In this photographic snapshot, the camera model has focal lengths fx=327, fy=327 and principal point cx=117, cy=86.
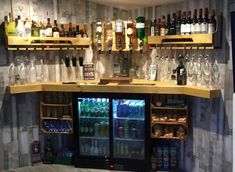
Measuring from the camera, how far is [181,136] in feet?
12.9

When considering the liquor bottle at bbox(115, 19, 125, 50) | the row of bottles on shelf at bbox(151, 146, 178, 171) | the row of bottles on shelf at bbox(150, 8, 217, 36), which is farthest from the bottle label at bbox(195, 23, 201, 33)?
the row of bottles on shelf at bbox(151, 146, 178, 171)

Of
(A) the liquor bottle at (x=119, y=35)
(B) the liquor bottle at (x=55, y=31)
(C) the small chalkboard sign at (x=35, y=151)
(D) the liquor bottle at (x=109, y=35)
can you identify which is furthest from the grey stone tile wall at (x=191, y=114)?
(A) the liquor bottle at (x=119, y=35)

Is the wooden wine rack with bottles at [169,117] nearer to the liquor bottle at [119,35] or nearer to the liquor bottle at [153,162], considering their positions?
the liquor bottle at [153,162]

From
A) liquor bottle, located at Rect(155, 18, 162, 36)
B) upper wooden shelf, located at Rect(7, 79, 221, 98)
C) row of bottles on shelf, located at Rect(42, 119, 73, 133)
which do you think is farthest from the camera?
row of bottles on shelf, located at Rect(42, 119, 73, 133)

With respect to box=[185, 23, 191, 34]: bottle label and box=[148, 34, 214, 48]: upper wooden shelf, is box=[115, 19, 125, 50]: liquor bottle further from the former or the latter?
box=[185, 23, 191, 34]: bottle label

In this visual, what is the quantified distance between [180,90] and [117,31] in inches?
48.6

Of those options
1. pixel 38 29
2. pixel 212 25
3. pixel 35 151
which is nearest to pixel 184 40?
pixel 212 25

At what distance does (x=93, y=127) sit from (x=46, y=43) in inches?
48.7

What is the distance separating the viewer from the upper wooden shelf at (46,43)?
384cm

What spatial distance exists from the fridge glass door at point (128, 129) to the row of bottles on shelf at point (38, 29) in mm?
1088

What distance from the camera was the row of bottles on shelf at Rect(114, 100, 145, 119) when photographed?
4103mm

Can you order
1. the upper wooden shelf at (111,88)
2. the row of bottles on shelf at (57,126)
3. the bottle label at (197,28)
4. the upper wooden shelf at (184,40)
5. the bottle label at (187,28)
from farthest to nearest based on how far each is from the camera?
the row of bottles on shelf at (57,126)
the upper wooden shelf at (111,88)
the bottle label at (187,28)
the bottle label at (197,28)
the upper wooden shelf at (184,40)

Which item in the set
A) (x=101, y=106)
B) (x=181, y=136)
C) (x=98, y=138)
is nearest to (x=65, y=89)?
(x=101, y=106)

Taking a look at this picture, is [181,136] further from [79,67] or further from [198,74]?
[79,67]
